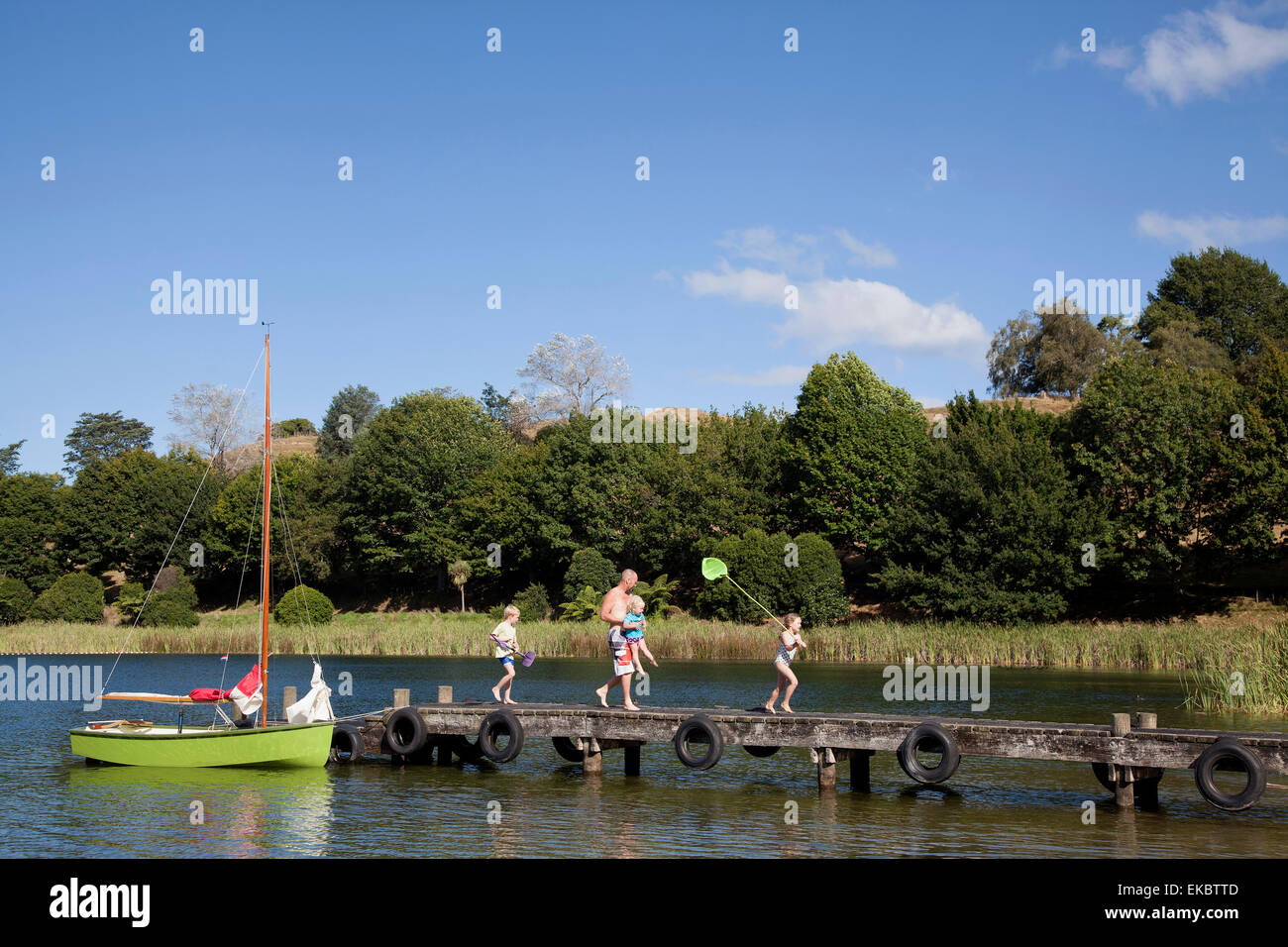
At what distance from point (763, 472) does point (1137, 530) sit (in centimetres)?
2471

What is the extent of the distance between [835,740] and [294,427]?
147252mm

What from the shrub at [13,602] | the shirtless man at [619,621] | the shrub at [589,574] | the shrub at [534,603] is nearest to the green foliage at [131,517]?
the shrub at [13,602]

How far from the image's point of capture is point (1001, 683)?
37469 mm

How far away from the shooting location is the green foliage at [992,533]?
5866 centimetres

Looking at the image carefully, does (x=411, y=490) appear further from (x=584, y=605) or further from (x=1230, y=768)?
(x=1230, y=768)

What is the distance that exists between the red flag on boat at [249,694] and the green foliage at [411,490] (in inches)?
2357

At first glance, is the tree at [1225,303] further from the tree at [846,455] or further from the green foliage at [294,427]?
the green foliage at [294,427]

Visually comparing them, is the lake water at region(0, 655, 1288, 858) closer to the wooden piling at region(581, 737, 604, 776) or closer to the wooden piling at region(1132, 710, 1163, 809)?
the wooden piling at region(581, 737, 604, 776)

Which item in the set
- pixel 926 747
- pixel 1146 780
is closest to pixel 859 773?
pixel 926 747

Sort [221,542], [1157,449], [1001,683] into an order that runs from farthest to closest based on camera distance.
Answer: [221,542] → [1157,449] → [1001,683]

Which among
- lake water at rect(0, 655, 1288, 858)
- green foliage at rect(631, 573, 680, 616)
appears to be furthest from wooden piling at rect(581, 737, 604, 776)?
green foliage at rect(631, 573, 680, 616)

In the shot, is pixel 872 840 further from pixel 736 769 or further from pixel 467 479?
pixel 467 479
